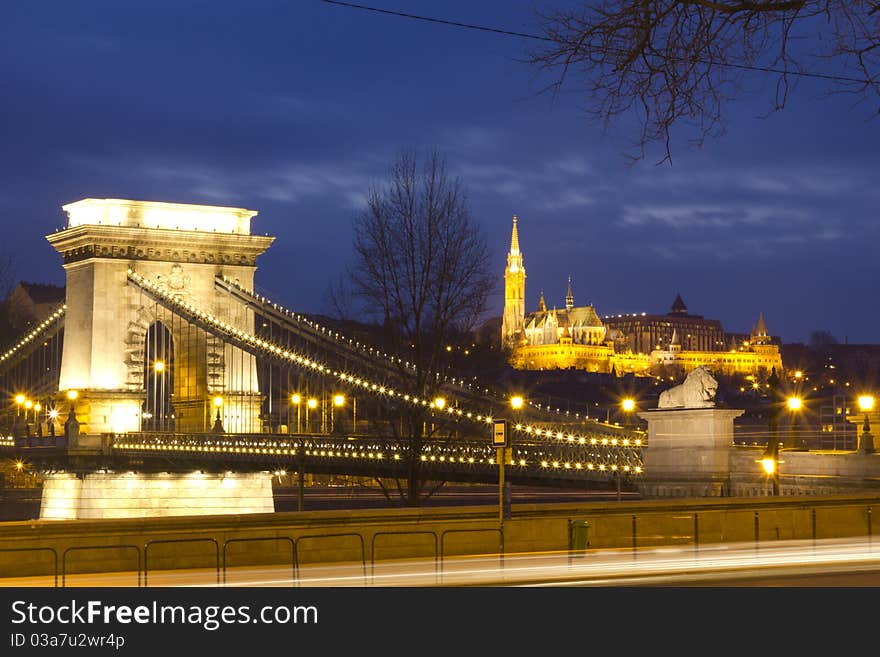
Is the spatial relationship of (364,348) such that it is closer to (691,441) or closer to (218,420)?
(218,420)

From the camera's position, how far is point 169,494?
6475cm

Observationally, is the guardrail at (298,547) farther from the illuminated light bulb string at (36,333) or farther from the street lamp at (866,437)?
the illuminated light bulb string at (36,333)

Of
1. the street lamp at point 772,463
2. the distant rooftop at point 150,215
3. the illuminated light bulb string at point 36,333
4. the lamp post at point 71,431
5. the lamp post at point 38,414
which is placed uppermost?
the distant rooftop at point 150,215

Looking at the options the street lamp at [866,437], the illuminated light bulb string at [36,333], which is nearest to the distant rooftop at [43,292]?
the illuminated light bulb string at [36,333]

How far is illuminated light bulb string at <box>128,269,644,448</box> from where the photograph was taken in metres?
44.1

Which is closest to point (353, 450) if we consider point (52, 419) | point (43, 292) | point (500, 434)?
point (500, 434)

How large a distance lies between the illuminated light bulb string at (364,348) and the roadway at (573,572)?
18831 mm

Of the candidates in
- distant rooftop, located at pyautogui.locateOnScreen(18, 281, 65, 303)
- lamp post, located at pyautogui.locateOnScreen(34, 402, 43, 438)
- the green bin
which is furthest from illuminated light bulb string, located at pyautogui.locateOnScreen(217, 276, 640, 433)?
distant rooftop, located at pyautogui.locateOnScreen(18, 281, 65, 303)

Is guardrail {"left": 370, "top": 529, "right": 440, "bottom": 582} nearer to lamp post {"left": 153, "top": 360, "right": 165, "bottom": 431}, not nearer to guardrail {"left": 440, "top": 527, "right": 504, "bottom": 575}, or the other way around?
guardrail {"left": 440, "top": 527, "right": 504, "bottom": 575}

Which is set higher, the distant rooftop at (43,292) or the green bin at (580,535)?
the distant rooftop at (43,292)

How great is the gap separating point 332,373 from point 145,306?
2255cm

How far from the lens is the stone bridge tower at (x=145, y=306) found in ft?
257

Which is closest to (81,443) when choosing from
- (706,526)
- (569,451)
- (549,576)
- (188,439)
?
(188,439)
